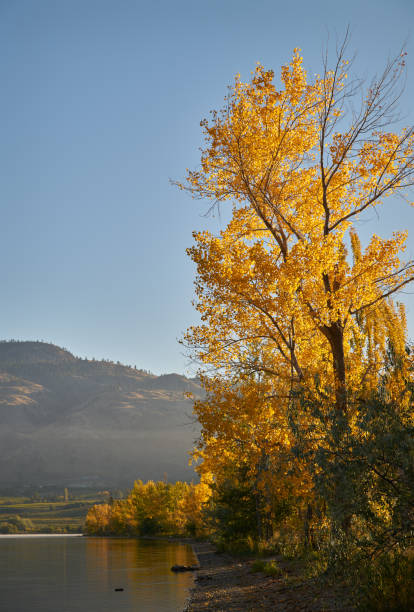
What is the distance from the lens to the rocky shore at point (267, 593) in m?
11.8

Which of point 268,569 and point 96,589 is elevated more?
point 268,569

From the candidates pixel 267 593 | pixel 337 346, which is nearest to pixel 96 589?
pixel 267 593

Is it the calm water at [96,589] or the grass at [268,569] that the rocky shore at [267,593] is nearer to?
the grass at [268,569]

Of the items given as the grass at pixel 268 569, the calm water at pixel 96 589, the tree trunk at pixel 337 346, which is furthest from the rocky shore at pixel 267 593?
the tree trunk at pixel 337 346

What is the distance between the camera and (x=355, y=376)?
15.8 metres

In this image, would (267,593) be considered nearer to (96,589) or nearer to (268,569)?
(268,569)

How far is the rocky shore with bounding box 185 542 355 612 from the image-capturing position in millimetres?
11812

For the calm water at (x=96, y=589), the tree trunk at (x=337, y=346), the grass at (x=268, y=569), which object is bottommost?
the calm water at (x=96, y=589)

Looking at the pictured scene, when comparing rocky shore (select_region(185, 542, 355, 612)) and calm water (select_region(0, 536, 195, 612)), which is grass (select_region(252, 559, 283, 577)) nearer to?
rocky shore (select_region(185, 542, 355, 612))

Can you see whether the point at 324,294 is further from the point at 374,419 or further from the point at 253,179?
the point at 374,419

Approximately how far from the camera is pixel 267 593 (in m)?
15.5

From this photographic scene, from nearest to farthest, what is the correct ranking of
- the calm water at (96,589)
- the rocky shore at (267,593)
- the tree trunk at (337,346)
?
the rocky shore at (267,593) → the tree trunk at (337,346) → the calm water at (96,589)

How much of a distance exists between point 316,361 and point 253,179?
6.07 metres

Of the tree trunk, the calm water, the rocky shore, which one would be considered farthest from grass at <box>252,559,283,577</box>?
the tree trunk
